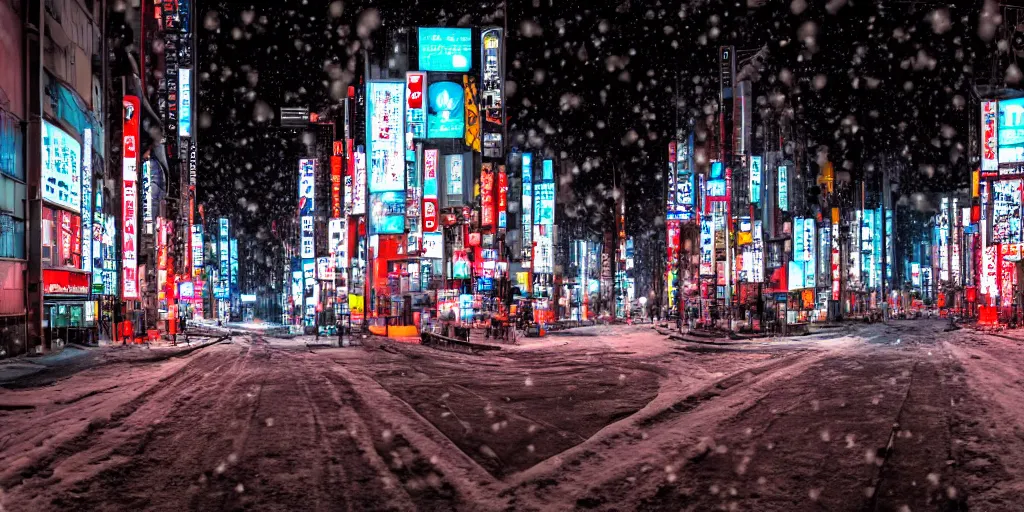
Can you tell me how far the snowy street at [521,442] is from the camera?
7.66 meters

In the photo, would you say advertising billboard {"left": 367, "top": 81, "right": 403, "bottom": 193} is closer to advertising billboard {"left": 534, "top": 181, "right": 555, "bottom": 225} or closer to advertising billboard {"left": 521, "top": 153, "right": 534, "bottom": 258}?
advertising billboard {"left": 521, "top": 153, "right": 534, "bottom": 258}

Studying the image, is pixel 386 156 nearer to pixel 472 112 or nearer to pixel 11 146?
pixel 472 112

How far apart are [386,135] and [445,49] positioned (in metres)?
12.6

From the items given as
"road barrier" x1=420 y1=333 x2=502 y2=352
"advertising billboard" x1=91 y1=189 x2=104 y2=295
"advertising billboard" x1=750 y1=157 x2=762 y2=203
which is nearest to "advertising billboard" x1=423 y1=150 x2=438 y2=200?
"road barrier" x1=420 y1=333 x2=502 y2=352

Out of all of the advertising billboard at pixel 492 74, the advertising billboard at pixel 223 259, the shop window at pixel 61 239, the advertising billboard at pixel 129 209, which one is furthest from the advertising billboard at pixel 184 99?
the advertising billboard at pixel 223 259

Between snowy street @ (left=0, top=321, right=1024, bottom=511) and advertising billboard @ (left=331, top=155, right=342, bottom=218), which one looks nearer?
snowy street @ (left=0, top=321, right=1024, bottom=511)

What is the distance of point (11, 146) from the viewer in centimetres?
2958

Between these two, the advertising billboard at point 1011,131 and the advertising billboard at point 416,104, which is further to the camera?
the advertising billboard at point 416,104

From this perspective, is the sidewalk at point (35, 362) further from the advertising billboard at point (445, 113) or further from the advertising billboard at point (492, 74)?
the advertising billboard at point (492, 74)

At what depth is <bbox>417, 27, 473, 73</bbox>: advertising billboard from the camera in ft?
212

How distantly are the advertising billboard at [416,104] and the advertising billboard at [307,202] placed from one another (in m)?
7.36

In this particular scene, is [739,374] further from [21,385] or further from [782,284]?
[782,284]

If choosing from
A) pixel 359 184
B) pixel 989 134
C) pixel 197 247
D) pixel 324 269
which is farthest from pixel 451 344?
pixel 197 247

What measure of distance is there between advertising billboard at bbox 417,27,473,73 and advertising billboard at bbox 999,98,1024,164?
35.9 m
